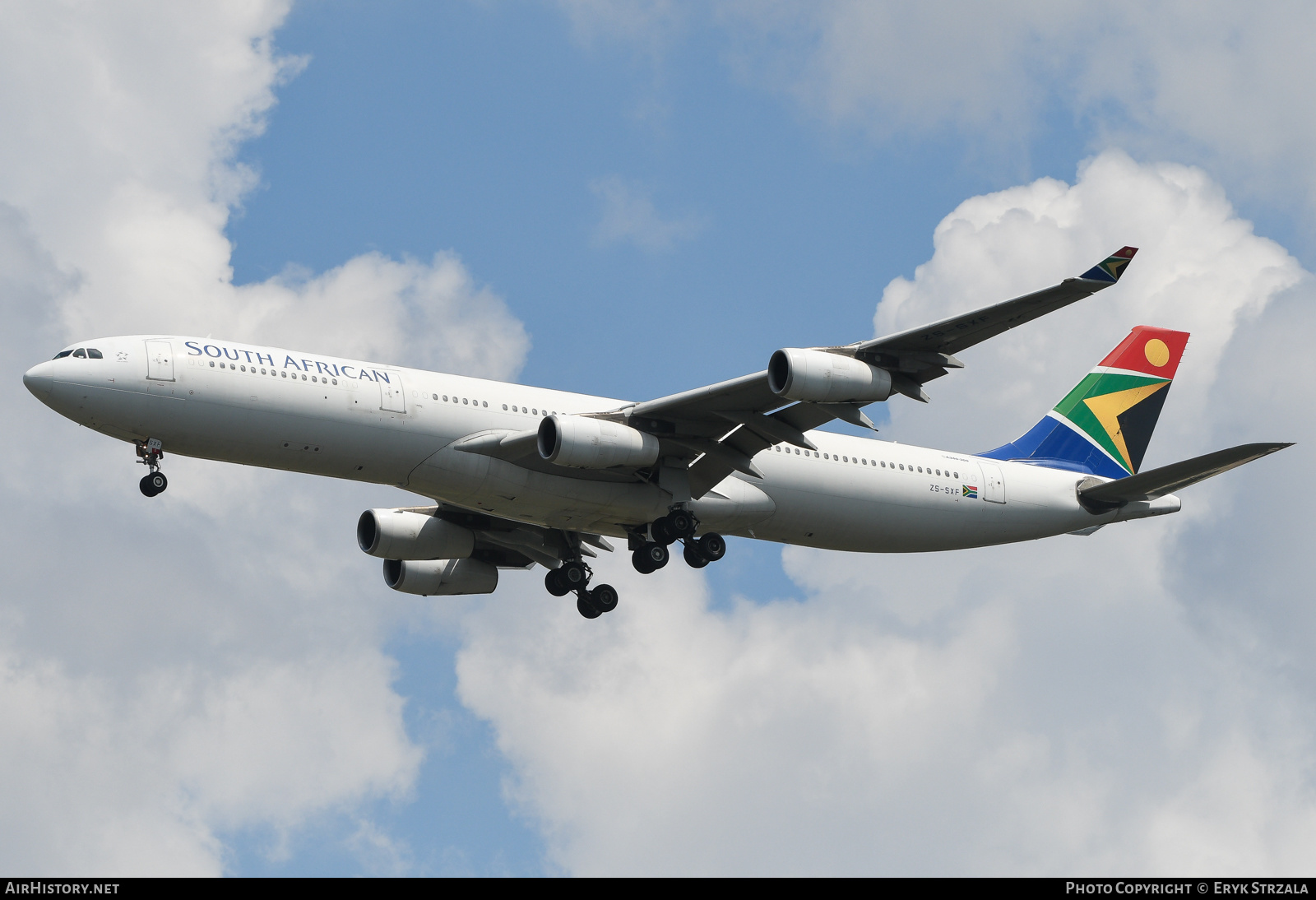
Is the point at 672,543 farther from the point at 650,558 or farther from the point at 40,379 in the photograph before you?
the point at 40,379

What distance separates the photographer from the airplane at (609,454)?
113 ft

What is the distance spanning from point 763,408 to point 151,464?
1450cm

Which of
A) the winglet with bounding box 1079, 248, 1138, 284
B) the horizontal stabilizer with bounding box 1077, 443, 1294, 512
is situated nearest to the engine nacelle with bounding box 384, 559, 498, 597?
the horizontal stabilizer with bounding box 1077, 443, 1294, 512

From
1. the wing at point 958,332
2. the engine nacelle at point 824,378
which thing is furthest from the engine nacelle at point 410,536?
the wing at point 958,332

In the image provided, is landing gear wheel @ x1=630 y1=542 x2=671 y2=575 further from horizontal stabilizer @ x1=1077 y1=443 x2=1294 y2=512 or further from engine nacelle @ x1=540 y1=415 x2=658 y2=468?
horizontal stabilizer @ x1=1077 y1=443 x2=1294 y2=512

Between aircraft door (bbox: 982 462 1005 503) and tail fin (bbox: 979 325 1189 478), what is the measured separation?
2.15 meters

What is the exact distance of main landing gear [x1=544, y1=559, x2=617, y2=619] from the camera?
43.9 metres

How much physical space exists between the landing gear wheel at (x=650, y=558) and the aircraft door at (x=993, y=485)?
10.3 meters

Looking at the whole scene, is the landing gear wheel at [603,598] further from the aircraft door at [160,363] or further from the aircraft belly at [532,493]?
the aircraft door at [160,363]

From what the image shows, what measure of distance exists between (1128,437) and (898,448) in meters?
10.3

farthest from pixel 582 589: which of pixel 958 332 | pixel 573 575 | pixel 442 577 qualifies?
pixel 958 332

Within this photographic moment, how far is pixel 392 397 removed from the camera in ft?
118
